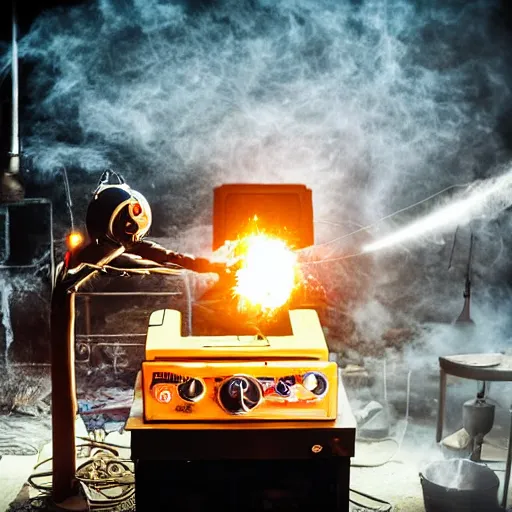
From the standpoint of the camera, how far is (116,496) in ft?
15.0

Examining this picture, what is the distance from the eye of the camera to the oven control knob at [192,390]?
3.45 metres

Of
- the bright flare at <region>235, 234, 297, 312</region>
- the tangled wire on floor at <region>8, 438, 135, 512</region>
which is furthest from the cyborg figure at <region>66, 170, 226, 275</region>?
the tangled wire on floor at <region>8, 438, 135, 512</region>

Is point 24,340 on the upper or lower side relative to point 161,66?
lower

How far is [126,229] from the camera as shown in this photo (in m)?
3.70

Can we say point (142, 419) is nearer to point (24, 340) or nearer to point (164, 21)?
point (24, 340)

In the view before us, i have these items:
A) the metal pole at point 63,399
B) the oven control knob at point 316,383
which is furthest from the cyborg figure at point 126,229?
the oven control knob at point 316,383

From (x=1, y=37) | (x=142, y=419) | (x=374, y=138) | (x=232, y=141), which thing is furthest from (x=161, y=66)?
(x=142, y=419)

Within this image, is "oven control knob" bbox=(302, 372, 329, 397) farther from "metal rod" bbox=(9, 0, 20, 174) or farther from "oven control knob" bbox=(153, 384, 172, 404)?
"metal rod" bbox=(9, 0, 20, 174)

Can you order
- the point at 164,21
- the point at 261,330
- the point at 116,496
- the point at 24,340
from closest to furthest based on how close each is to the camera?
the point at 261,330 < the point at 116,496 < the point at 164,21 < the point at 24,340

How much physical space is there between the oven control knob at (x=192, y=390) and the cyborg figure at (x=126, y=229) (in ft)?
2.30

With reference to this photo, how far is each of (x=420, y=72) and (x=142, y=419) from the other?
4.57 meters

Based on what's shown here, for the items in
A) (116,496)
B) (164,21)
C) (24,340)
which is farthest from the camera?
(24,340)

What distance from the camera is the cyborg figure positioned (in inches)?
143

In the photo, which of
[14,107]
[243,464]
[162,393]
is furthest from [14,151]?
[243,464]
